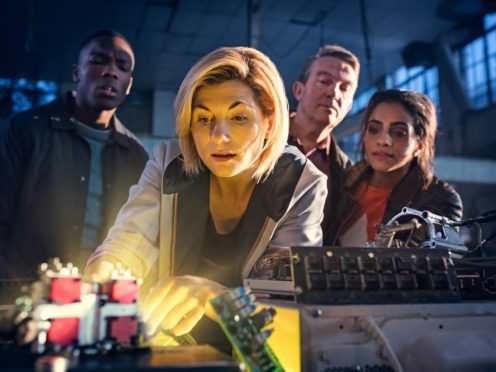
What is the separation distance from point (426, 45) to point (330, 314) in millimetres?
9834

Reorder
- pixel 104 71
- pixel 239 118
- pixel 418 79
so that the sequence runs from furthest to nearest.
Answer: pixel 418 79 < pixel 104 71 < pixel 239 118

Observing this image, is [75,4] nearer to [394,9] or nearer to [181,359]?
[394,9]

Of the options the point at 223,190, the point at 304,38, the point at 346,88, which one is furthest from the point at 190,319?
the point at 304,38

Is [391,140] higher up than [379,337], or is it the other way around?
[391,140]

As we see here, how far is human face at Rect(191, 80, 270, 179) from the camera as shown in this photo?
4.31 feet

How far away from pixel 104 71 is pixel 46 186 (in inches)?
28.5

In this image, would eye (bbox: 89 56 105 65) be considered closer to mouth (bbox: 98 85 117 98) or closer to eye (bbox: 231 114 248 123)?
mouth (bbox: 98 85 117 98)

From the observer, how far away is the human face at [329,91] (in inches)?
101

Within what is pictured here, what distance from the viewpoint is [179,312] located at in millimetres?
954

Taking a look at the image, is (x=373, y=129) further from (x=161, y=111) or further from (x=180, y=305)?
(x=161, y=111)

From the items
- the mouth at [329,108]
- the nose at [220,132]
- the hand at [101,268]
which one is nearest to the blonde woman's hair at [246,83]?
the nose at [220,132]

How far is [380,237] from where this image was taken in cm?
135

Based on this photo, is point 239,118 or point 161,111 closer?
point 239,118

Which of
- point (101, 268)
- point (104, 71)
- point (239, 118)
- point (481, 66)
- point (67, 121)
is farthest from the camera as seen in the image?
point (481, 66)
